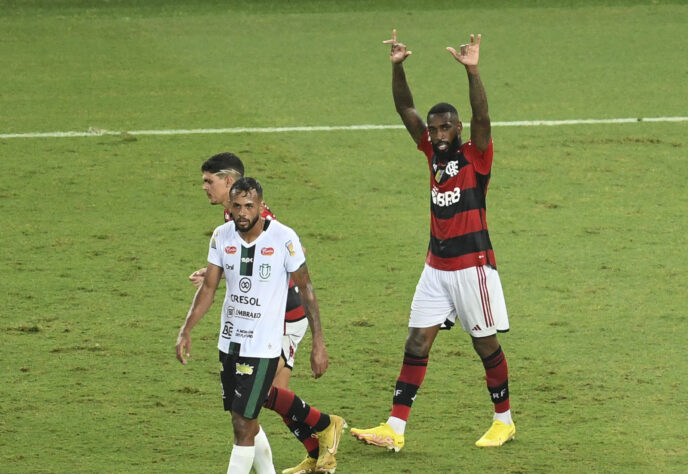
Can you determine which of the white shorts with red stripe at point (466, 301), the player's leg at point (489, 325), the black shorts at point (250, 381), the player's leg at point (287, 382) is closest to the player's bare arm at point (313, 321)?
the black shorts at point (250, 381)

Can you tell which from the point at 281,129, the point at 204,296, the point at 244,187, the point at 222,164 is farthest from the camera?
the point at 281,129

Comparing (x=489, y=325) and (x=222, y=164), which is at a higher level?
(x=222, y=164)

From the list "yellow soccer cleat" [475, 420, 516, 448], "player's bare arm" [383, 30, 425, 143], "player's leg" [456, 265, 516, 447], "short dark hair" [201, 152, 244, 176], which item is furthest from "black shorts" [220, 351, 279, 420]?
"player's bare arm" [383, 30, 425, 143]

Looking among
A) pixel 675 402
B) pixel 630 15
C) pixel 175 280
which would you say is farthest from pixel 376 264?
pixel 630 15

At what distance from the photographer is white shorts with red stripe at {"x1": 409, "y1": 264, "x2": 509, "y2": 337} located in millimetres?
8406

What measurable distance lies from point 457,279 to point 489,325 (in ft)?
1.16

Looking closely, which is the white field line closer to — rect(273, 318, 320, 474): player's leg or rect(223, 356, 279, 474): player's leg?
rect(273, 318, 320, 474): player's leg

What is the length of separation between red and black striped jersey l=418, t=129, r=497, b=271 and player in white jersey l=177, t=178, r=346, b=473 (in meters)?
1.37

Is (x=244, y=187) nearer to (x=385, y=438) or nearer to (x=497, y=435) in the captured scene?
(x=385, y=438)

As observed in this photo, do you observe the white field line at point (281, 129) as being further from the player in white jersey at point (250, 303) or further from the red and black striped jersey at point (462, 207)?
the player in white jersey at point (250, 303)

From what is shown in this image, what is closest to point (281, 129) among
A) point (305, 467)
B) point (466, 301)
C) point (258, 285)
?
point (466, 301)

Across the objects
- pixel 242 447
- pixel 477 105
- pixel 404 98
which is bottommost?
pixel 242 447

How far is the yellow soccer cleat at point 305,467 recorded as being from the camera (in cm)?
803

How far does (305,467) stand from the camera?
26.4 feet
